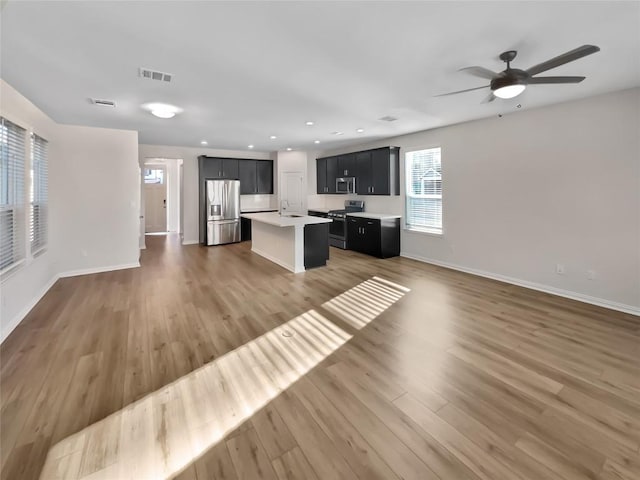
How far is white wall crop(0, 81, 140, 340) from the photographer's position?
4.87m

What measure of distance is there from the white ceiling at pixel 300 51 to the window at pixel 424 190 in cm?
167

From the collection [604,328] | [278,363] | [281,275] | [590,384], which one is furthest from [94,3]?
[604,328]

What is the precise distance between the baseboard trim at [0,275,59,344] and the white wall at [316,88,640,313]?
6.20 meters

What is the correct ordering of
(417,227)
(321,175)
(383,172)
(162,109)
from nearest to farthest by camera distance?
1. (162,109)
2. (417,227)
3. (383,172)
4. (321,175)

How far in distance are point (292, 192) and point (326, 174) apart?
121 cm

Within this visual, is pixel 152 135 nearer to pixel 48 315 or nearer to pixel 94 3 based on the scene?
pixel 48 315

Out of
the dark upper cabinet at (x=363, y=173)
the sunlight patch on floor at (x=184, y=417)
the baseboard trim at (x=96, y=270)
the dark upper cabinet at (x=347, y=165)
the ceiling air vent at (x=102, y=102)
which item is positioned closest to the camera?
the sunlight patch on floor at (x=184, y=417)

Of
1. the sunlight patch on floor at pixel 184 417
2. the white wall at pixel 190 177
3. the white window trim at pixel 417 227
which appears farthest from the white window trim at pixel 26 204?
the white window trim at pixel 417 227

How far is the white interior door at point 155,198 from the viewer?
10391 mm

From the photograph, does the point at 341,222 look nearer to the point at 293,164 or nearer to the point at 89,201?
the point at 293,164

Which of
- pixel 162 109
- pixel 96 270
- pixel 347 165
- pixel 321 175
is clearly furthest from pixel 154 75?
pixel 321 175

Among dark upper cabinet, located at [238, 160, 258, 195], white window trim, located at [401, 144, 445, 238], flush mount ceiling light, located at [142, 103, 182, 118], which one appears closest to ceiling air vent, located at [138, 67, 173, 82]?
flush mount ceiling light, located at [142, 103, 182, 118]

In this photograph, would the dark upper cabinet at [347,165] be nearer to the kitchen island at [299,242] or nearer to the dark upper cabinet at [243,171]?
the kitchen island at [299,242]

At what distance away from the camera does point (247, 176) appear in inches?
337
